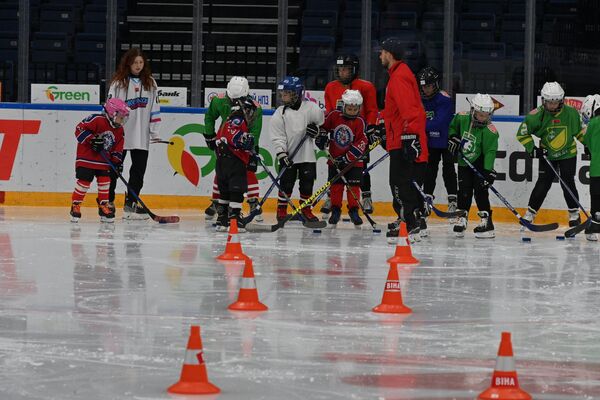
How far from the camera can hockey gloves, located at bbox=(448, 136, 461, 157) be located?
33.3 ft

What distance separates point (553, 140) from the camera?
34.3 ft

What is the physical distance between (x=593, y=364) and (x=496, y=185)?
719cm

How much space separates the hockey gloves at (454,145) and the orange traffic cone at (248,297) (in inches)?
185

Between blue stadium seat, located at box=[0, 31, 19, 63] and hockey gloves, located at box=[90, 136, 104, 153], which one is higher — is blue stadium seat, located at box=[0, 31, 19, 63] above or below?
above

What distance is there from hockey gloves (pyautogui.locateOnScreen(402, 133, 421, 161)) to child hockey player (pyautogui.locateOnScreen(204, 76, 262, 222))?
1503mm

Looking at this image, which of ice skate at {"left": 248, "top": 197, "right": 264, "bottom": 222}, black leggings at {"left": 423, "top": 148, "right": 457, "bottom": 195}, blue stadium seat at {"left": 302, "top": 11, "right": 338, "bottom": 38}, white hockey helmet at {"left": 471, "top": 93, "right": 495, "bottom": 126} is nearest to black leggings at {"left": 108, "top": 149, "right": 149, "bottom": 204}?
ice skate at {"left": 248, "top": 197, "right": 264, "bottom": 222}

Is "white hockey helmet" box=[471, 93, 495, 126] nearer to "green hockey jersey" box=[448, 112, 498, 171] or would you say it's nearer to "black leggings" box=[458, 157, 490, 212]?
"green hockey jersey" box=[448, 112, 498, 171]

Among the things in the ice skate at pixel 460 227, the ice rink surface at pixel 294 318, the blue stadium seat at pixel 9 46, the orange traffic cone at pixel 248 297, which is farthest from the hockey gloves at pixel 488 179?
the blue stadium seat at pixel 9 46

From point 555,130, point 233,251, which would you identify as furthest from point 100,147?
point 555,130

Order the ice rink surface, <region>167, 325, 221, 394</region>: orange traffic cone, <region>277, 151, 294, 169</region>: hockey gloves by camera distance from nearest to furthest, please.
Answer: <region>167, 325, 221, 394</region>: orange traffic cone → the ice rink surface → <region>277, 151, 294, 169</region>: hockey gloves

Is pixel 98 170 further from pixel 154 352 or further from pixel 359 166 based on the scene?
pixel 154 352

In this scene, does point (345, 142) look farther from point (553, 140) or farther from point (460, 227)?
point (553, 140)

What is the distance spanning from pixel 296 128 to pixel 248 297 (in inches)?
183

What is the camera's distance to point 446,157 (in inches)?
420
